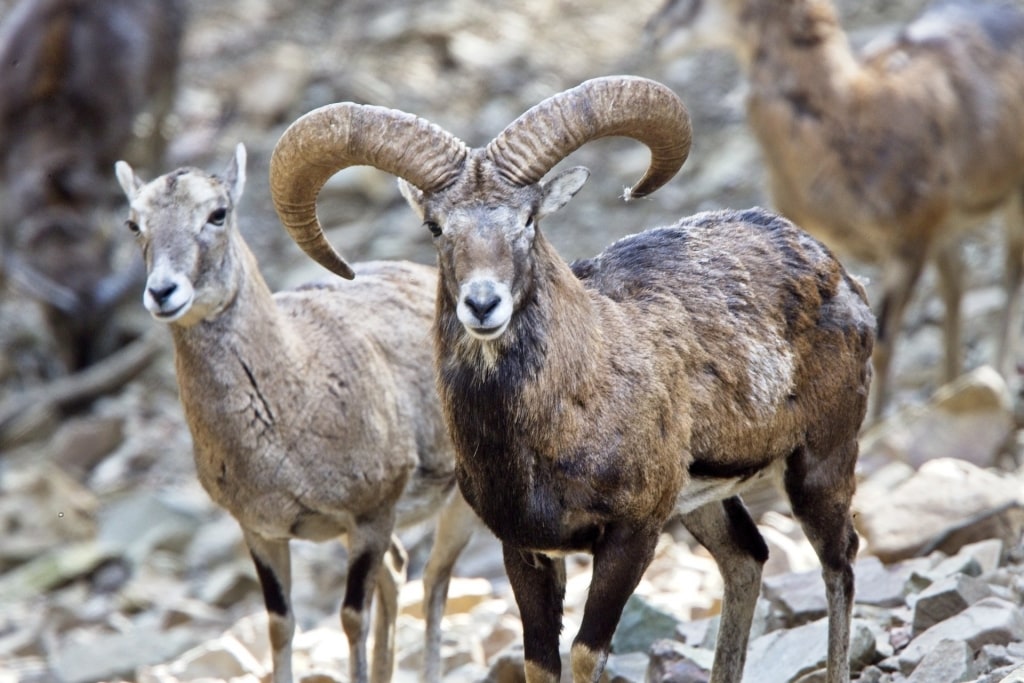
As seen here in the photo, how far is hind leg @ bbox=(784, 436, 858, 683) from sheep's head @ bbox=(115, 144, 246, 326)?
104 inches

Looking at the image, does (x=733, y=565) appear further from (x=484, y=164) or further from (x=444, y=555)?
(x=484, y=164)

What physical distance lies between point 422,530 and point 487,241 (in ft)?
21.5

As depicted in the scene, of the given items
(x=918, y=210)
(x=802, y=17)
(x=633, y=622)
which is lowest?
(x=633, y=622)

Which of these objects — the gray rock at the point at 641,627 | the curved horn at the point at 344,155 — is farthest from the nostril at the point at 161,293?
the gray rock at the point at 641,627

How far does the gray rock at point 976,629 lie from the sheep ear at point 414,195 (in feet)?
8.60

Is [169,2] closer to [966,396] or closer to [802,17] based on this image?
[802,17]

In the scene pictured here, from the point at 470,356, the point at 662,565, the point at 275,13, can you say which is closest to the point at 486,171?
the point at 470,356

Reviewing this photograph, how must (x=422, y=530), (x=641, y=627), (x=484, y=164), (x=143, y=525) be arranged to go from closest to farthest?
(x=484, y=164) → (x=641, y=627) → (x=422, y=530) → (x=143, y=525)

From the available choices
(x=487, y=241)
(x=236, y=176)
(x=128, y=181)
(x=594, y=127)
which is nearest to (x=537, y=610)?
(x=487, y=241)

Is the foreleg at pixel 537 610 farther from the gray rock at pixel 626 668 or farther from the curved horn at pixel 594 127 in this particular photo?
the curved horn at pixel 594 127

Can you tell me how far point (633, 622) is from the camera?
24.6 feet

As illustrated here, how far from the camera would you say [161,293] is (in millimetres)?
6703

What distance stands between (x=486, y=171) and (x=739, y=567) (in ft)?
6.70

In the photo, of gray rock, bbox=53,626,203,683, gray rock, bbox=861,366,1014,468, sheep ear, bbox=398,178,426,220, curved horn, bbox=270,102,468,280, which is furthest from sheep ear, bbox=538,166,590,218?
gray rock, bbox=53,626,203,683
